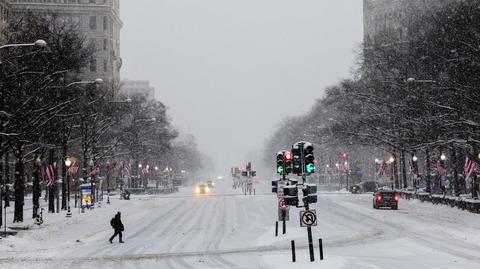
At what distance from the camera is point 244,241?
34.3 meters

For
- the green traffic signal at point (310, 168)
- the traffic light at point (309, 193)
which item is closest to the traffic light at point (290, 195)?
the traffic light at point (309, 193)

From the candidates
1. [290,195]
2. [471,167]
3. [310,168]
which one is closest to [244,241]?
[290,195]

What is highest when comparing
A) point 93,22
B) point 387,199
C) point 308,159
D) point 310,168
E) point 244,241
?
point 93,22

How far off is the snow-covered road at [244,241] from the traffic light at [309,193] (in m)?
2.20

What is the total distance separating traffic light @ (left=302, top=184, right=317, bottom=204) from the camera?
2427 cm

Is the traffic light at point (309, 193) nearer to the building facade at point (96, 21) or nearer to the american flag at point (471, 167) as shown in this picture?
the american flag at point (471, 167)

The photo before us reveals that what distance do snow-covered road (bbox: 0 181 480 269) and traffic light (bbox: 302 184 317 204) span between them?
→ 2.20 m

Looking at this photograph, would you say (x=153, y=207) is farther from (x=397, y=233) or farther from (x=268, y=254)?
(x=268, y=254)

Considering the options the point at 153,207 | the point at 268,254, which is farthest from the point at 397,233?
the point at 153,207

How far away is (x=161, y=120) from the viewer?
358ft

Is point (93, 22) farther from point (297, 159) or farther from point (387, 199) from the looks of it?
point (297, 159)

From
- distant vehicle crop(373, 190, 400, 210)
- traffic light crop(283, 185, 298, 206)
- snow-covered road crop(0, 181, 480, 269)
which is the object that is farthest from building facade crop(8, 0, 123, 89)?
traffic light crop(283, 185, 298, 206)

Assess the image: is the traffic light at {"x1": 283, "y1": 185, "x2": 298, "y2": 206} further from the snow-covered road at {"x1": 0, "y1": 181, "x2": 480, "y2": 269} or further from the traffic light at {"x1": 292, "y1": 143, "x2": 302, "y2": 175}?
the snow-covered road at {"x1": 0, "y1": 181, "x2": 480, "y2": 269}

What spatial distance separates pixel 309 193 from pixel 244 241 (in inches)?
416
